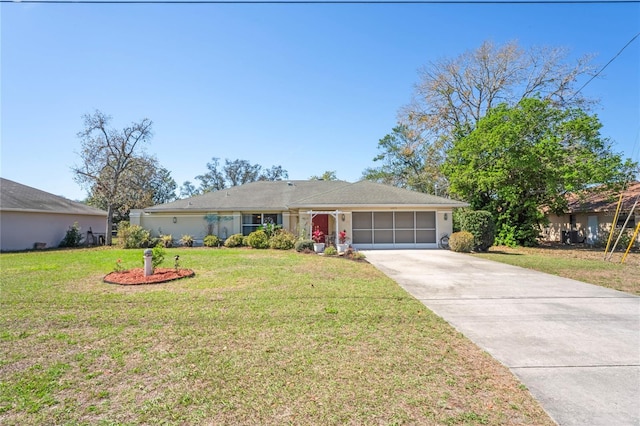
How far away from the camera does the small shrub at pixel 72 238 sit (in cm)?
2070

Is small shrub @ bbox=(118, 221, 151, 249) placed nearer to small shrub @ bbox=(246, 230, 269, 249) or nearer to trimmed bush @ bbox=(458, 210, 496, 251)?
small shrub @ bbox=(246, 230, 269, 249)

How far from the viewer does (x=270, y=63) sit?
12984mm

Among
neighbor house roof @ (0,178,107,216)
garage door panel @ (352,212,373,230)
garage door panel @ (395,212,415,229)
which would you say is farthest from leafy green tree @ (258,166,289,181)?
garage door panel @ (395,212,415,229)

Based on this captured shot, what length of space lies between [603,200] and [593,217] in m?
1.37

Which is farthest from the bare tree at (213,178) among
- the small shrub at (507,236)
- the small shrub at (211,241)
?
the small shrub at (507,236)

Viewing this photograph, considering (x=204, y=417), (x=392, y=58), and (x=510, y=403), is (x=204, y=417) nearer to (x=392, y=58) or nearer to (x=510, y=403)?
(x=510, y=403)

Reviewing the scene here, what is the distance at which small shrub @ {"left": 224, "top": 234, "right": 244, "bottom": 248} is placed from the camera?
1861 cm

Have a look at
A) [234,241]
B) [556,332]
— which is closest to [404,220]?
[234,241]

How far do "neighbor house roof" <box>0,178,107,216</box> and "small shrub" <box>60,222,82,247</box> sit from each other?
114 centimetres

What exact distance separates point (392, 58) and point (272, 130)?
29.7 ft

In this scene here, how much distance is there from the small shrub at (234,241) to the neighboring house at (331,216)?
4.62ft

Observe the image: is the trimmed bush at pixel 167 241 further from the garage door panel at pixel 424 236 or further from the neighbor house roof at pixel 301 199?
the garage door panel at pixel 424 236

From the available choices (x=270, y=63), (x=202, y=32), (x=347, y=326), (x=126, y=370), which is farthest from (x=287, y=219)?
(x=126, y=370)

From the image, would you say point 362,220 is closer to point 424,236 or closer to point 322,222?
point 322,222
